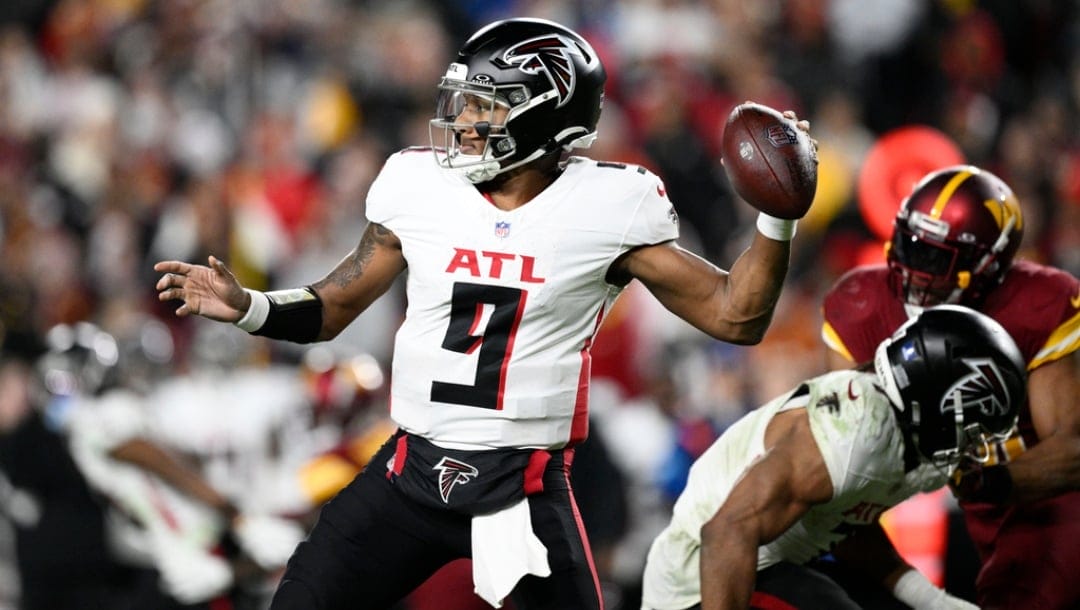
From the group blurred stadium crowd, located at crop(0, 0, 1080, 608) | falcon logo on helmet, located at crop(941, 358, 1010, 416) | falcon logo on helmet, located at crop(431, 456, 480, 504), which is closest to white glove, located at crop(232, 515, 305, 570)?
blurred stadium crowd, located at crop(0, 0, 1080, 608)

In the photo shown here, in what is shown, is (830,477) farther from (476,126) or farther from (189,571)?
(189,571)

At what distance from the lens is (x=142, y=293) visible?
10375 mm

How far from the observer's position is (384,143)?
10.3m

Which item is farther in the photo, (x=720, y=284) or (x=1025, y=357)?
(x=1025, y=357)

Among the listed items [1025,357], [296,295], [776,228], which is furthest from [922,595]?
[296,295]

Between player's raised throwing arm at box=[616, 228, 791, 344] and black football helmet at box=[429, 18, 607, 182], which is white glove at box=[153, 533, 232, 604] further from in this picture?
player's raised throwing arm at box=[616, 228, 791, 344]

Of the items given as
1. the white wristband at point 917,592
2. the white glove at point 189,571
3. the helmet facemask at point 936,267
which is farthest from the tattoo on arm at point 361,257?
the white glove at point 189,571

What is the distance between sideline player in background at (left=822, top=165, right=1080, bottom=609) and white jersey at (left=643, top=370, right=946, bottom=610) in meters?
0.41

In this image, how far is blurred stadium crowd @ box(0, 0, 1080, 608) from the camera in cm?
845

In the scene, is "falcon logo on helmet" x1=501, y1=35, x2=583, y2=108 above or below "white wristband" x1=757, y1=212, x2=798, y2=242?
above

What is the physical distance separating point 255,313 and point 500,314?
0.61 meters

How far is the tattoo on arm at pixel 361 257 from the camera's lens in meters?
4.12

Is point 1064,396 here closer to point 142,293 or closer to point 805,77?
point 805,77

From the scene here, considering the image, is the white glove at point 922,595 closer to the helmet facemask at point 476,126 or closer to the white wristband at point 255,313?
the helmet facemask at point 476,126
